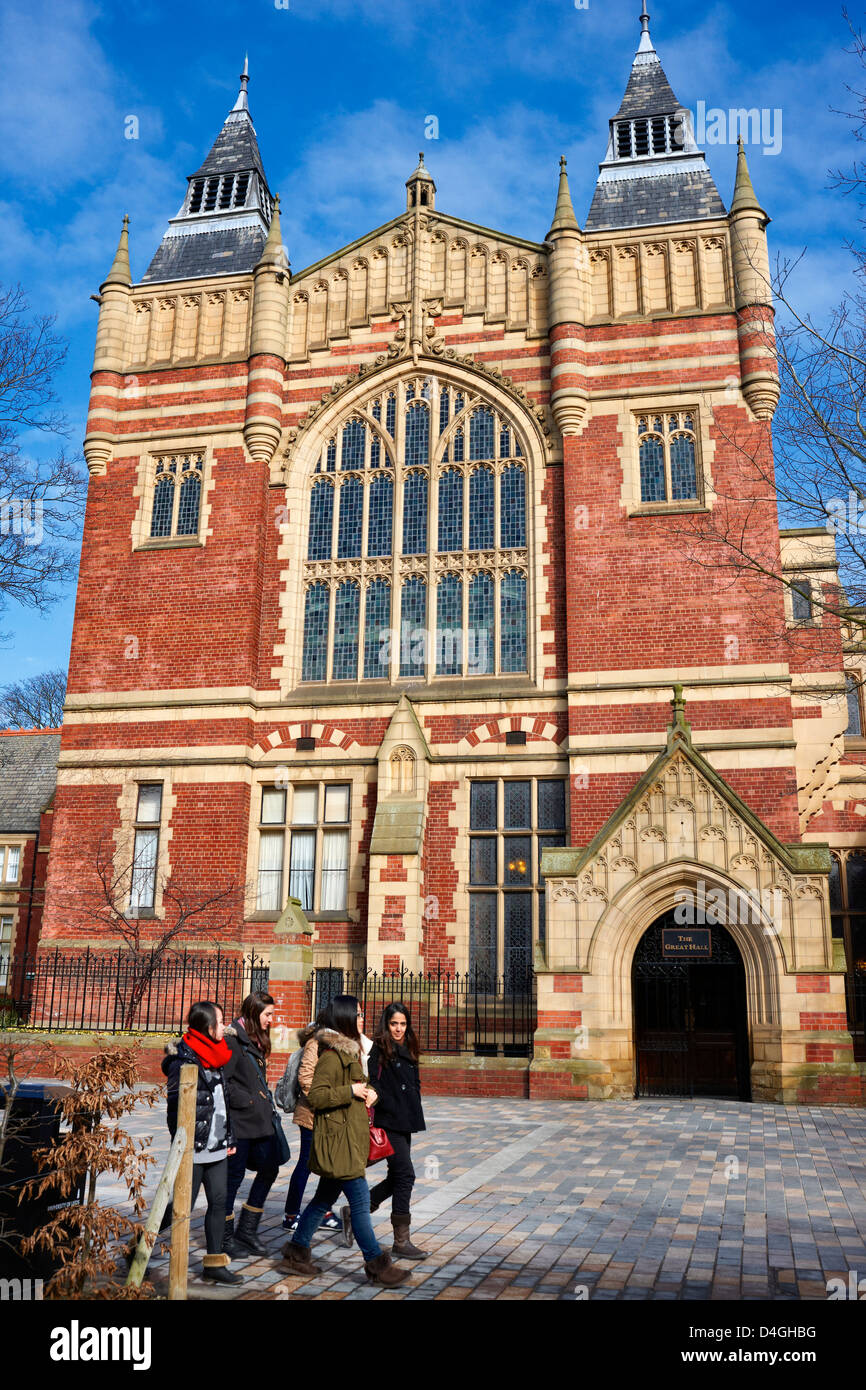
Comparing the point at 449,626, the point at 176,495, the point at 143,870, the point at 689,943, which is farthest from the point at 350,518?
the point at 689,943

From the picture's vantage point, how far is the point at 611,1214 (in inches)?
320

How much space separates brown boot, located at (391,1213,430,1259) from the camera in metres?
6.86

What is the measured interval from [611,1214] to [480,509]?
1588 cm

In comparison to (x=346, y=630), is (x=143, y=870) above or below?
below

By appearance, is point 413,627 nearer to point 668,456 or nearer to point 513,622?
point 513,622

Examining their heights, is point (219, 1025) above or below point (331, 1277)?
above

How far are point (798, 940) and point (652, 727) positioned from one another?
4.92 meters

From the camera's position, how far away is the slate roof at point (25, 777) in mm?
34531

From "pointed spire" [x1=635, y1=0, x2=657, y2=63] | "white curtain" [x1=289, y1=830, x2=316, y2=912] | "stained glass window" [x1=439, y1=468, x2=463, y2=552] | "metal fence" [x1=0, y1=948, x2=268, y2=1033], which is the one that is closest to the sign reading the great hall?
"metal fence" [x1=0, y1=948, x2=268, y2=1033]

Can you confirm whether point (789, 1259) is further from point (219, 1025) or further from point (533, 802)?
point (533, 802)

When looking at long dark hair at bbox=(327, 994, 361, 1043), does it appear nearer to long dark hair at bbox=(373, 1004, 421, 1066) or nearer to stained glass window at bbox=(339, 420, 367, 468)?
long dark hair at bbox=(373, 1004, 421, 1066)
